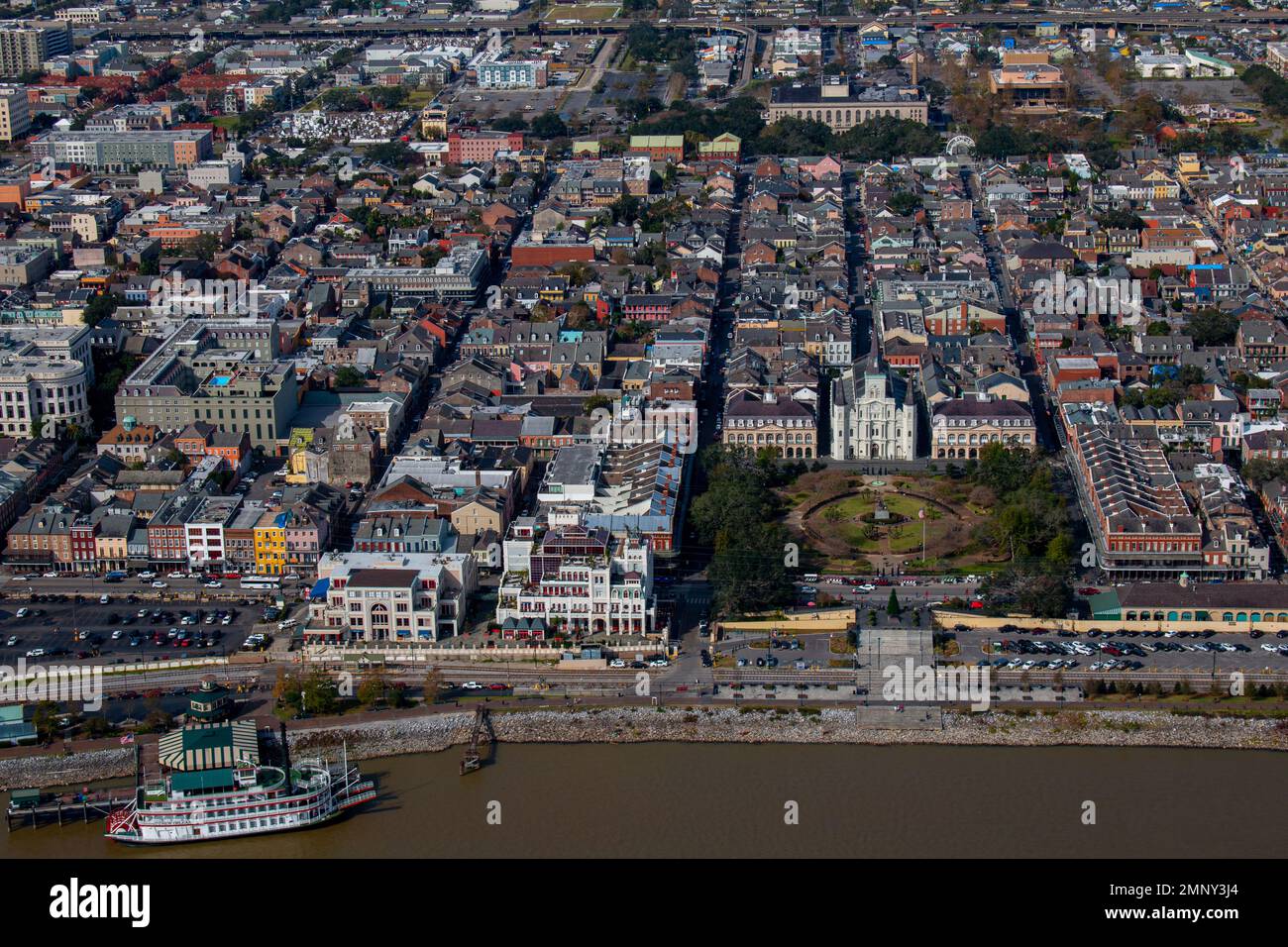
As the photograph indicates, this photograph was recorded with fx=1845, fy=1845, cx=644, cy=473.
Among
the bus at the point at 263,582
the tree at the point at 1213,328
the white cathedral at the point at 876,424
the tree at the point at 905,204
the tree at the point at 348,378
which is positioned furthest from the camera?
the tree at the point at 905,204

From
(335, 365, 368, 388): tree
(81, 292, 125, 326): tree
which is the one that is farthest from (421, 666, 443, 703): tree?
(81, 292, 125, 326): tree

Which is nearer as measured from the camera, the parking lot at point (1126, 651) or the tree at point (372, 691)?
the tree at point (372, 691)

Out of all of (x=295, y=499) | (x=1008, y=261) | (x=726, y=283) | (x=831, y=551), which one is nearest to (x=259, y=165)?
(x=726, y=283)

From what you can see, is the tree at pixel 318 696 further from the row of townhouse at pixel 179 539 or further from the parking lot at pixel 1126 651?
the parking lot at pixel 1126 651

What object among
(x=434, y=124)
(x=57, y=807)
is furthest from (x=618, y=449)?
(x=434, y=124)

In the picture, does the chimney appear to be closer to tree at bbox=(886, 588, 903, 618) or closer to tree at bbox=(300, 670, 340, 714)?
tree at bbox=(300, 670, 340, 714)

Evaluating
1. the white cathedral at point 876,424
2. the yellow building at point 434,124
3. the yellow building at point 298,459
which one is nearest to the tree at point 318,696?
the yellow building at point 298,459
